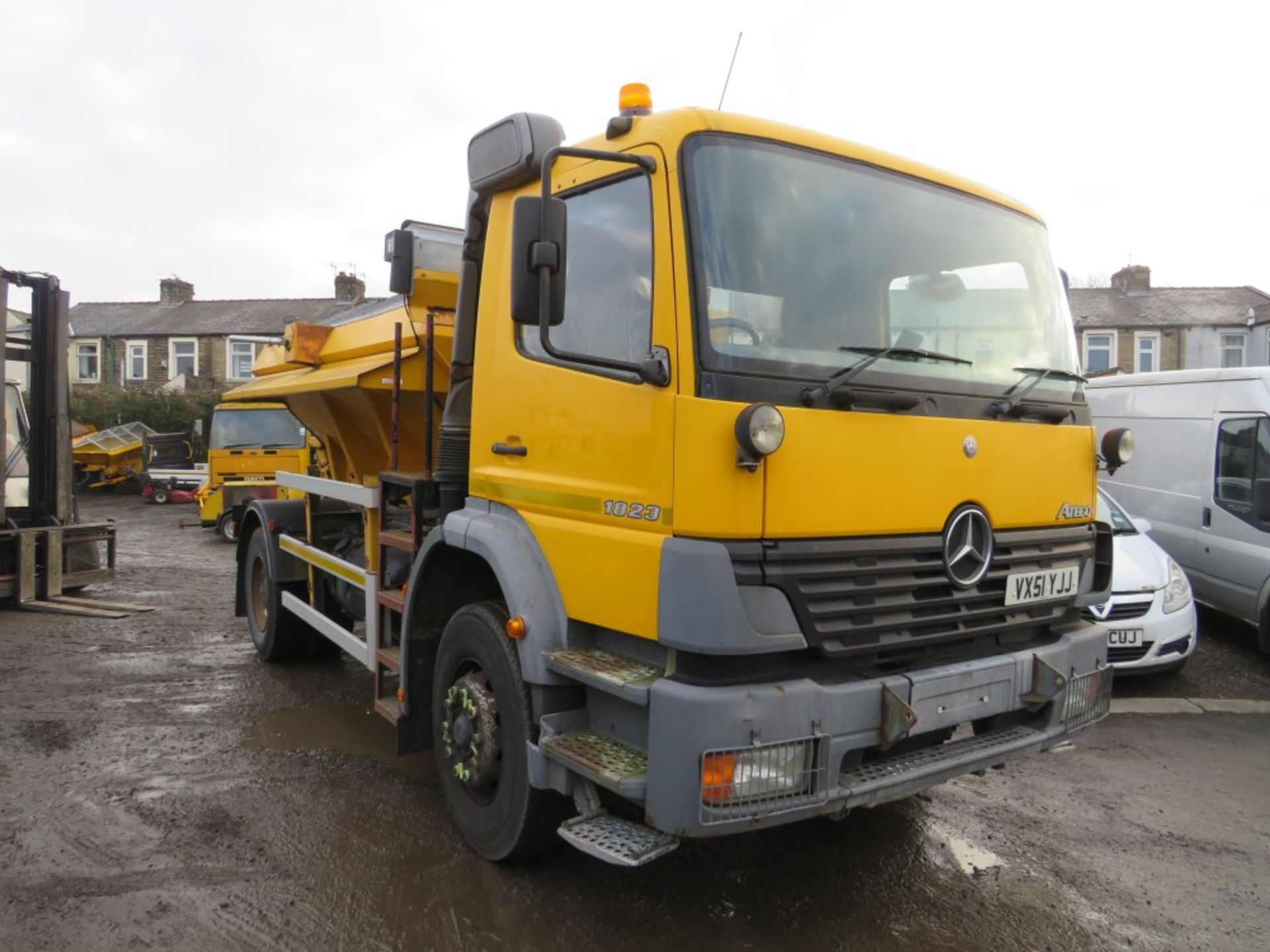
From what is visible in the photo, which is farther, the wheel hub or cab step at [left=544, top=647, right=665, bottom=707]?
the wheel hub

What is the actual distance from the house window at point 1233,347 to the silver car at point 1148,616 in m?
28.1

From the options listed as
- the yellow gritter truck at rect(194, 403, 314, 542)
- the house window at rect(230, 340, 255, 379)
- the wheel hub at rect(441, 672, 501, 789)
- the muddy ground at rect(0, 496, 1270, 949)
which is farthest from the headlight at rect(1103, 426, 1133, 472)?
the house window at rect(230, 340, 255, 379)


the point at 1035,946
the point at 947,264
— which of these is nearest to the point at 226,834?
the point at 1035,946

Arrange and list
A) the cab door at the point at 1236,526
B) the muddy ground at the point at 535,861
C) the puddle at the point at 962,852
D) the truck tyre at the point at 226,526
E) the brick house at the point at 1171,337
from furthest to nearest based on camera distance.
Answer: the brick house at the point at 1171,337, the truck tyre at the point at 226,526, the cab door at the point at 1236,526, the puddle at the point at 962,852, the muddy ground at the point at 535,861

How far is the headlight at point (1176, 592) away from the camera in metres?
6.21

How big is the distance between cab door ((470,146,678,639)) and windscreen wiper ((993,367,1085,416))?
1.36m

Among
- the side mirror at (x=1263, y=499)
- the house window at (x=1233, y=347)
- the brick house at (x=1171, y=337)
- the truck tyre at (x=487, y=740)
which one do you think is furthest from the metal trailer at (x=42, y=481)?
the house window at (x=1233, y=347)

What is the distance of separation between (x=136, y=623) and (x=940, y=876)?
7461 mm

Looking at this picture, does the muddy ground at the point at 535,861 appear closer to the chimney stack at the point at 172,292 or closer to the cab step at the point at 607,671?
the cab step at the point at 607,671

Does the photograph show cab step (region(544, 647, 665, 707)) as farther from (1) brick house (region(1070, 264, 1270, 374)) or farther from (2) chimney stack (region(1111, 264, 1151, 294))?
(2) chimney stack (region(1111, 264, 1151, 294))

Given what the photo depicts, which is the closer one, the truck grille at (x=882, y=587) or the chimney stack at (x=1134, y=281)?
the truck grille at (x=882, y=587)

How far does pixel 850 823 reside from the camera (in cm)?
400

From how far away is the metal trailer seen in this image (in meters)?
8.63

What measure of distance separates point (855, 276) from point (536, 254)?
1095 millimetres
